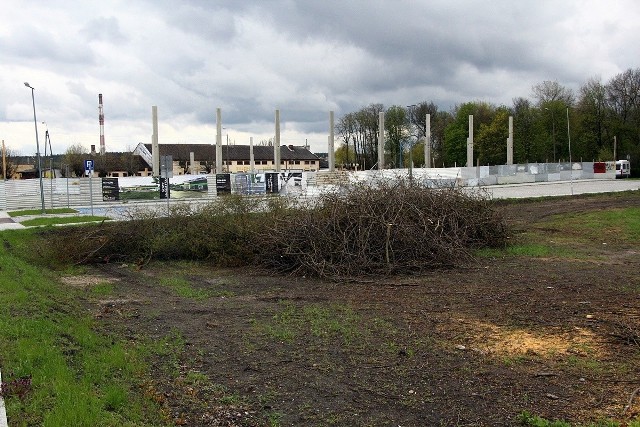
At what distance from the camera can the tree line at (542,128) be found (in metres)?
70.6

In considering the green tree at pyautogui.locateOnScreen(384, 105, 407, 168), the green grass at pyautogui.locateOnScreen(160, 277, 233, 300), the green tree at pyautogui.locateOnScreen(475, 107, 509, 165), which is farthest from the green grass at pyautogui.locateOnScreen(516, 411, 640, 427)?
the green tree at pyautogui.locateOnScreen(384, 105, 407, 168)

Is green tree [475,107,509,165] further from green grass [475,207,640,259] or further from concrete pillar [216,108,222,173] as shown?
green grass [475,207,640,259]

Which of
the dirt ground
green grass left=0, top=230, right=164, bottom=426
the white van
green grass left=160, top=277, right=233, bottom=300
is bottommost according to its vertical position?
green grass left=160, top=277, right=233, bottom=300

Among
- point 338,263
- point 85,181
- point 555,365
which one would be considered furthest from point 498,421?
point 85,181

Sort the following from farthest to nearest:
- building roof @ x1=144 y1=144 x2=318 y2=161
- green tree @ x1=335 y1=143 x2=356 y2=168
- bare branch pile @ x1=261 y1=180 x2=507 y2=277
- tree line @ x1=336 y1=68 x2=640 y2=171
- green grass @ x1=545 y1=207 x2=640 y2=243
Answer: building roof @ x1=144 y1=144 x2=318 y2=161 < green tree @ x1=335 y1=143 x2=356 y2=168 < tree line @ x1=336 y1=68 x2=640 y2=171 < green grass @ x1=545 y1=207 x2=640 y2=243 < bare branch pile @ x1=261 y1=180 x2=507 y2=277

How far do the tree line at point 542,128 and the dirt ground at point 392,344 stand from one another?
5438 cm

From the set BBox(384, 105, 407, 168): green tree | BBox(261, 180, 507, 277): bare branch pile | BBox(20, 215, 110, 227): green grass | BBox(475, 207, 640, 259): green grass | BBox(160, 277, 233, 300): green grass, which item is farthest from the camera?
BBox(384, 105, 407, 168): green tree

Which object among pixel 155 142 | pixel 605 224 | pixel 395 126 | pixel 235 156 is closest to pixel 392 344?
pixel 605 224

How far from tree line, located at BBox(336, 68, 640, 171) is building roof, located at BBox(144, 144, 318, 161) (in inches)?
1353

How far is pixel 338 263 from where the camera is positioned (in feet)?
44.8

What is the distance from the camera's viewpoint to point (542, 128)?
7475cm

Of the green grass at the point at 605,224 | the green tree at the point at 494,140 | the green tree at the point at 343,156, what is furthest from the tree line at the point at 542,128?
the green grass at the point at 605,224

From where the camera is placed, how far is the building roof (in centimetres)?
11706

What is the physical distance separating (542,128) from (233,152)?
231ft
